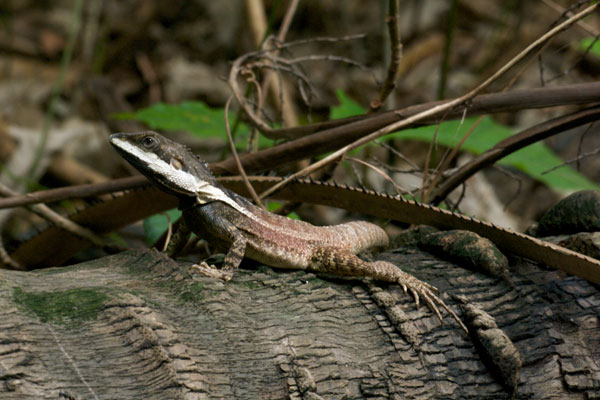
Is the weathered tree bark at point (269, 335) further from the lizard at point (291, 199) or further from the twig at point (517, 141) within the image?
the twig at point (517, 141)

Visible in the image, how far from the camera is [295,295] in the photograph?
2416 mm

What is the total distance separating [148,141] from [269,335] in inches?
52.5

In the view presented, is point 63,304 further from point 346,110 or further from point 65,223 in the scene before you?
point 346,110

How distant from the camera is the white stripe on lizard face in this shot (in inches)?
115

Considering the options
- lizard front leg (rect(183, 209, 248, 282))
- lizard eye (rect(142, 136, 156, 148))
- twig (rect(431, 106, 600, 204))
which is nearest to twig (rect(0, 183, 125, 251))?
lizard front leg (rect(183, 209, 248, 282))

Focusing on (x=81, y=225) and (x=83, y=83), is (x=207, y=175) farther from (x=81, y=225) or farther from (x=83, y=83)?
(x=83, y=83)

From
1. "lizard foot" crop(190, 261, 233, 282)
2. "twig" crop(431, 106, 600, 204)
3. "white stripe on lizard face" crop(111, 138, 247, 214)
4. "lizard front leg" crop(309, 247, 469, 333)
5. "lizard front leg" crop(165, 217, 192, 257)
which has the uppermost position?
"twig" crop(431, 106, 600, 204)

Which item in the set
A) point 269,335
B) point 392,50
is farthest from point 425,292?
point 392,50

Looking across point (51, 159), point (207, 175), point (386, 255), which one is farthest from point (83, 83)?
point (386, 255)

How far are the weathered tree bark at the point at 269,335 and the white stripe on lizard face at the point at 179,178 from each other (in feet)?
1.47

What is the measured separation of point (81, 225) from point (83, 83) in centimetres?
612

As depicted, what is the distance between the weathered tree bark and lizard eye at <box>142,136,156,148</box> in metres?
0.59

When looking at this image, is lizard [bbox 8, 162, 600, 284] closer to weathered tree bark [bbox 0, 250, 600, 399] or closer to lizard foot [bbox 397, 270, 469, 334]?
weathered tree bark [bbox 0, 250, 600, 399]

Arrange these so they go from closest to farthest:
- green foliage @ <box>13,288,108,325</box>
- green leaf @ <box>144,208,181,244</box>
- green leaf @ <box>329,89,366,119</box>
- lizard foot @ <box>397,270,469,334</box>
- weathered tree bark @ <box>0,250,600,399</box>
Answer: weathered tree bark @ <box>0,250,600,399</box> < green foliage @ <box>13,288,108,325</box> < lizard foot @ <box>397,270,469,334</box> < green leaf @ <box>144,208,181,244</box> < green leaf @ <box>329,89,366,119</box>
